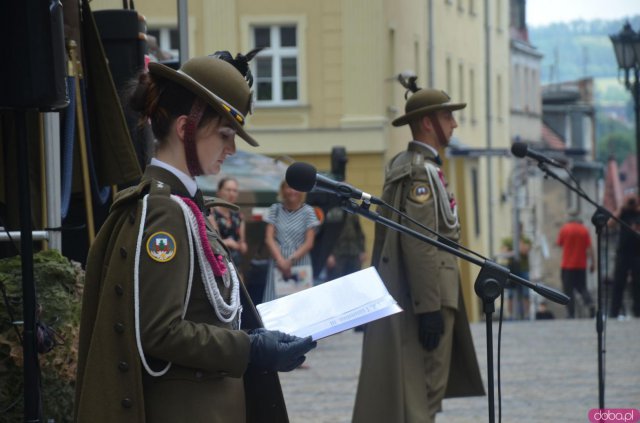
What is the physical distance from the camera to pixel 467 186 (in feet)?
154

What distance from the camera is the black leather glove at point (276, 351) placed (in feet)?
15.2

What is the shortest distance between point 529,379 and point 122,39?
6.06m

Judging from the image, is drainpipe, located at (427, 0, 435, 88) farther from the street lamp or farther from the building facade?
the street lamp

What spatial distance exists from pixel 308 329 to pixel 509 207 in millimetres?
52535

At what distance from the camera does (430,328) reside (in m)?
8.70

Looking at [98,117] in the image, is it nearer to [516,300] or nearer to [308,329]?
[308,329]

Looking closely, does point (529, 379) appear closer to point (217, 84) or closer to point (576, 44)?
point (217, 84)

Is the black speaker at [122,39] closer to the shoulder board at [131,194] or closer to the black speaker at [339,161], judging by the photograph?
the shoulder board at [131,194]

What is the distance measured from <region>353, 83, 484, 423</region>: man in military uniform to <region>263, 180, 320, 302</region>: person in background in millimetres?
5863

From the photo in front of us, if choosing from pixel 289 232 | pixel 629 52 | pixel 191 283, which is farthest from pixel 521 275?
pixel 191 283

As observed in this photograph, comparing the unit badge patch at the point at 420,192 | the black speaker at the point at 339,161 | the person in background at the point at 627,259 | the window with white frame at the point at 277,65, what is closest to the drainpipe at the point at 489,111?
the window with white frame at the point at 277,65

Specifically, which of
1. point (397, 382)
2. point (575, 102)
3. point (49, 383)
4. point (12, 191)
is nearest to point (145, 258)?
point (49, 383)

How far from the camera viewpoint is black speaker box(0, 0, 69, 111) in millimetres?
5332

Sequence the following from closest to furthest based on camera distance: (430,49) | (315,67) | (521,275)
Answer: (521,275)
(315,67)
(430,49)
